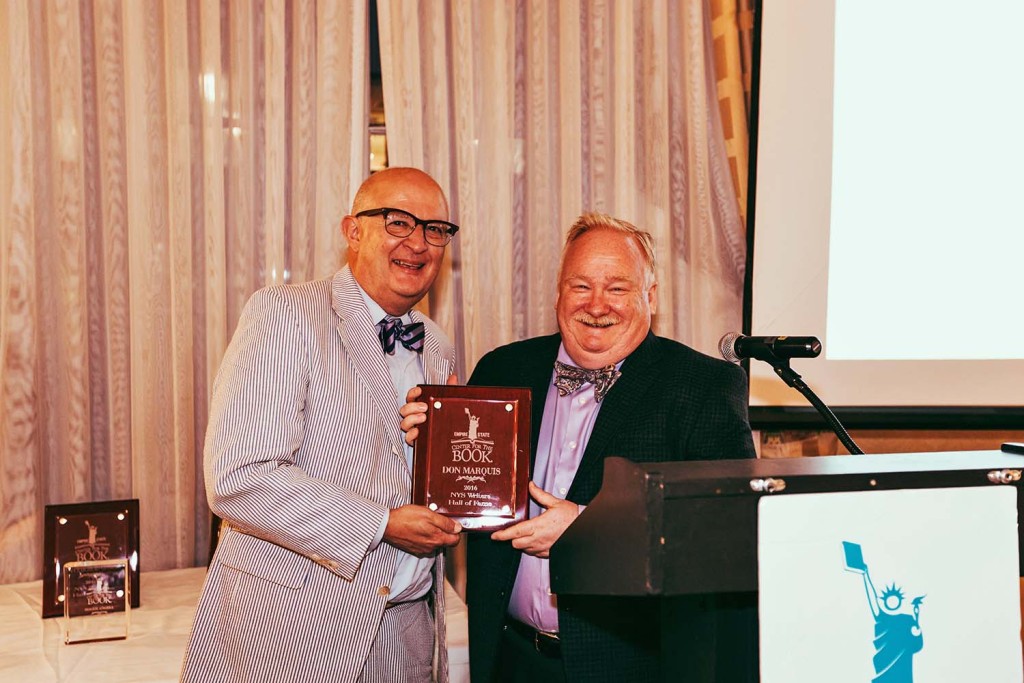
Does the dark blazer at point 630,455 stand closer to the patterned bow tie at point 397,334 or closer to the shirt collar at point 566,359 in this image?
the shirt collar at point 566,359

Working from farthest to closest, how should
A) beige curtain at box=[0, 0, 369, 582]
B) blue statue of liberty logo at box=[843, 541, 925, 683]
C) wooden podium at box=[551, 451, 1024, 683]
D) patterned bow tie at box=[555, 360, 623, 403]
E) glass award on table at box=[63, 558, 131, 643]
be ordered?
A: beige curtain at box=[0, 0, 369, 582], glass award on table at box=[63, 558, 131, 643], patterned bow tie at box=[555, 360, 623, 403], blue statue of liberty logo at box=[843, 541, 925, 683], wooden podium at box=[551, 451, 1024, 683]

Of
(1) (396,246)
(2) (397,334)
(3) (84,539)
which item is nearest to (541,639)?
(2) (397,334)

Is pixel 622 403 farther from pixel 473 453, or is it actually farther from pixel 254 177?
pixel 254 177

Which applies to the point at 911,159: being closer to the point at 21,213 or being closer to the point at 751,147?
the point at 751,147

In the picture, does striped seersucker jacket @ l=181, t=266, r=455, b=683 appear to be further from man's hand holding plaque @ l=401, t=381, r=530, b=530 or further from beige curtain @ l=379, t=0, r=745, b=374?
beige curtain @ l=379, t=0, r=745, b=374

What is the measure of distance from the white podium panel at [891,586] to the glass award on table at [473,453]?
3.30 feet

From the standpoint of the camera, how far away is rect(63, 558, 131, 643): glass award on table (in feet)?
8.34

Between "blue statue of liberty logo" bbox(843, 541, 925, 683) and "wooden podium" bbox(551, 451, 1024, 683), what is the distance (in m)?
0.12

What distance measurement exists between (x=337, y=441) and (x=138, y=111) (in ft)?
5.51

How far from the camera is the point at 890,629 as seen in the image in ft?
3.93

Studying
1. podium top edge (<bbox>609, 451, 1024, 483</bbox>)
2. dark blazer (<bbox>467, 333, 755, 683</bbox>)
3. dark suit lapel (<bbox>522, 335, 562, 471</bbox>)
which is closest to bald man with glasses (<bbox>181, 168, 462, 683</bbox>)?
dark blazer (<bbox>467, 333, 755, 683</bbox>)

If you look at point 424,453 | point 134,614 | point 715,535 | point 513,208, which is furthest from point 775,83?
point 134,614

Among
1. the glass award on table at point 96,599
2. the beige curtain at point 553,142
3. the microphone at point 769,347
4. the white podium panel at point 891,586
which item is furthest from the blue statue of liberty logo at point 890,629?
the beige curtain at point 553,142

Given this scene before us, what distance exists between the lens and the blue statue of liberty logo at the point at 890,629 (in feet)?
3.89
